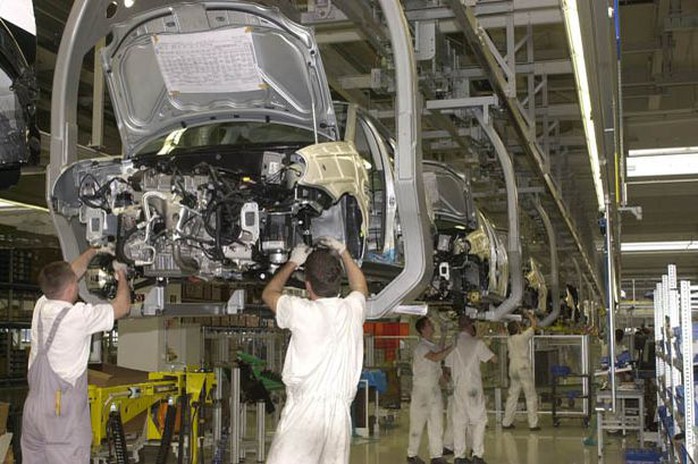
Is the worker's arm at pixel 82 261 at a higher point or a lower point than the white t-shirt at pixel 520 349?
higher

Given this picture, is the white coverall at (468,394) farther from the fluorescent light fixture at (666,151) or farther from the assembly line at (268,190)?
the fluorescent light fixture at (666,151)

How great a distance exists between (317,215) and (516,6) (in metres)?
4.96

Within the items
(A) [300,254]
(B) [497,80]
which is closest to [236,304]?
(A) [300,254]

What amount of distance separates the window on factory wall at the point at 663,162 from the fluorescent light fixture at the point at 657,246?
34.8 ft

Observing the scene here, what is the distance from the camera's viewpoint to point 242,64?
15.5ft

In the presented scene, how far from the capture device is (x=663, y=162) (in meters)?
16.7

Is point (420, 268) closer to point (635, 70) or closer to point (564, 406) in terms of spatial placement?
point (635, 70)

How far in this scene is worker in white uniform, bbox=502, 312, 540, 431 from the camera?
16406 millimetres

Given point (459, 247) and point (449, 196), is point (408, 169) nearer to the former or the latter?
point (449, 196)

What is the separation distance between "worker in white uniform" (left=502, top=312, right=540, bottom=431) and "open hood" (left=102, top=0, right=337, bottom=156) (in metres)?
12.3

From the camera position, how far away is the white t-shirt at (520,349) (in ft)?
54.8

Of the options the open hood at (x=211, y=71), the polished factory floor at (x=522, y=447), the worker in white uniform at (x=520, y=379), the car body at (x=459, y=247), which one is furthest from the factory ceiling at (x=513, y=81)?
the polished factory floor at (x=522, y=447)

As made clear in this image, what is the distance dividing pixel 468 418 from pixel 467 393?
1.01 ft

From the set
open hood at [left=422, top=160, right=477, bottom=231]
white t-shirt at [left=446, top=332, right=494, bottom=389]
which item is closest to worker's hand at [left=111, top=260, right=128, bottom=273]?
open hood at [left=422, top=160, right=477, bottom=231]
